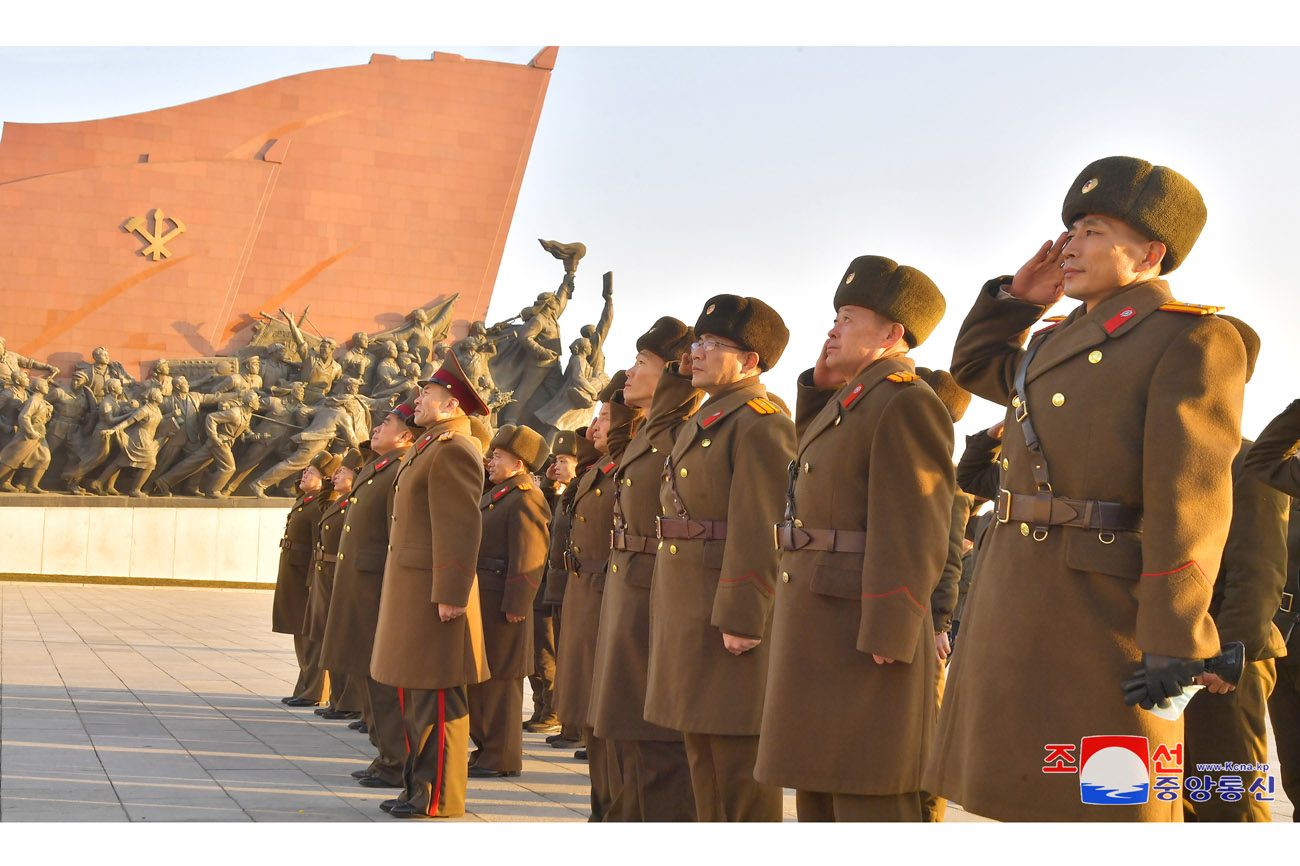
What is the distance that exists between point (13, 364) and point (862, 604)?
17347 mm

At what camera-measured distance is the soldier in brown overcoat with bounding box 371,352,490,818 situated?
13.7 feet

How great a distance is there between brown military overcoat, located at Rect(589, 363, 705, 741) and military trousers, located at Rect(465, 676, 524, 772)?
1.59 meters

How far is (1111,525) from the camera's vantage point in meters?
2.17

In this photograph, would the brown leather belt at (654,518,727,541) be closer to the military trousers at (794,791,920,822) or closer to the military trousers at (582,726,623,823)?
the military trousers at (582,726,623,823)

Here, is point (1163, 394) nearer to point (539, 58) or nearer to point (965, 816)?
point (965, 816)

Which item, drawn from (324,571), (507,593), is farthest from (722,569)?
(324,571)

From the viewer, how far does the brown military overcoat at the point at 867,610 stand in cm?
272

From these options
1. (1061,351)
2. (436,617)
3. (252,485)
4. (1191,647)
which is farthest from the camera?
(252,485)

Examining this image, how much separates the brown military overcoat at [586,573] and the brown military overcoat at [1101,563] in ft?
6.99

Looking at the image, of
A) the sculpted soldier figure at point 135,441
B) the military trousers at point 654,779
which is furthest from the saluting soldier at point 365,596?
the sculpted soldier figure at point 135,441

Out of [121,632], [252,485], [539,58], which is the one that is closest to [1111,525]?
[121,632]

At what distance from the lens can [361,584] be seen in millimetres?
5059

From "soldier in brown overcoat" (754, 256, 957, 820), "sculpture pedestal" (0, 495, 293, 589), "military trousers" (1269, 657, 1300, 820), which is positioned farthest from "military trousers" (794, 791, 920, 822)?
"sculpture pedestal" (0, 495, 293, 589)

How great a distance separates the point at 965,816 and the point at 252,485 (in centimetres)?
1524
